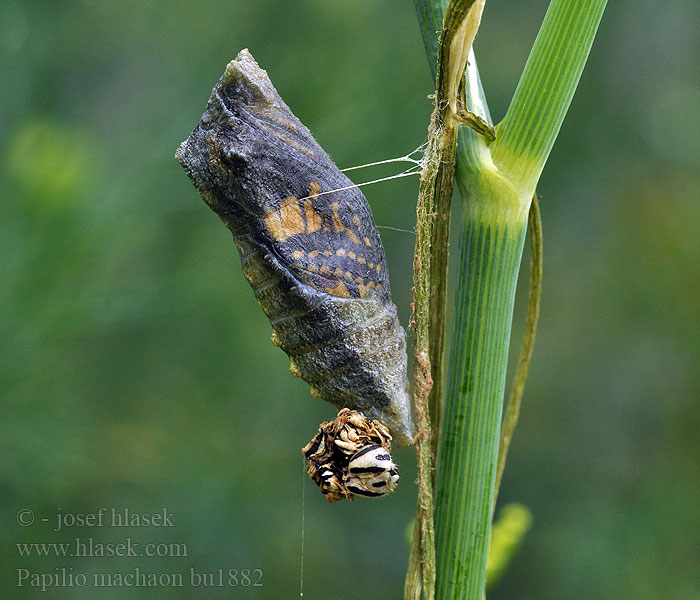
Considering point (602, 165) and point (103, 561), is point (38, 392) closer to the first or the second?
point (103, 561)

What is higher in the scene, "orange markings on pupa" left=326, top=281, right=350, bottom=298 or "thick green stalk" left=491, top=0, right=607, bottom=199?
"thick green stalk" left=491, top=0, right=607, bottom=199

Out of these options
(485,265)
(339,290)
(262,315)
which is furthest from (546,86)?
(262,315)

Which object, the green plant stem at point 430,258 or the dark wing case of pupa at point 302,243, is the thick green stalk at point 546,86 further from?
the dark wing case of pupa at point 302,243

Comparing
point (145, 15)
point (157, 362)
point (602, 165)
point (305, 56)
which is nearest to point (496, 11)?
point (602, 165)

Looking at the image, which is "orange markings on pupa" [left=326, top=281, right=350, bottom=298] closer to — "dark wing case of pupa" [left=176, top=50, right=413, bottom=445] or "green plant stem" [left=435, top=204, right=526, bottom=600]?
"dark wing case of pupa" [left=176, top=50, right=413, bottom=445]

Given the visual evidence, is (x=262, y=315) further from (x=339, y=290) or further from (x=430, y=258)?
(x=430, y=258)

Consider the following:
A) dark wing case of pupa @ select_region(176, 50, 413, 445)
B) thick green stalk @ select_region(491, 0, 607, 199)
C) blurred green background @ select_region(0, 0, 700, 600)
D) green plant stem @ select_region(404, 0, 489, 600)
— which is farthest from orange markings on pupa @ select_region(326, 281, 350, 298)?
blurred green background @ select_region(0, 0, 700, 600)
